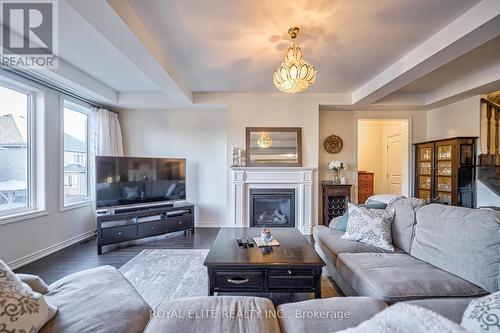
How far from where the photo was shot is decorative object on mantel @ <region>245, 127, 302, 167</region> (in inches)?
178

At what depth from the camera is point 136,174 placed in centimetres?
405

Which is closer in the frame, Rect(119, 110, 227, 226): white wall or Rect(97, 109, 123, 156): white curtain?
Rect(97, 109, 123, 156): white curtain

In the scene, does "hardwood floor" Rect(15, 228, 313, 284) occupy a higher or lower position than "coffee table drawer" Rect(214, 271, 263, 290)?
lower

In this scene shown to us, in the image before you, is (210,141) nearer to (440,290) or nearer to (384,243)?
(384,243)

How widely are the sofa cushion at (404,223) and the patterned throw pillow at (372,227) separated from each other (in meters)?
0.06

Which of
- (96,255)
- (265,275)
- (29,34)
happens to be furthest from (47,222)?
(265,275)

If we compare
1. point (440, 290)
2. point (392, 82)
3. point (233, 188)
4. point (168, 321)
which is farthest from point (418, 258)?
point (233, 188)

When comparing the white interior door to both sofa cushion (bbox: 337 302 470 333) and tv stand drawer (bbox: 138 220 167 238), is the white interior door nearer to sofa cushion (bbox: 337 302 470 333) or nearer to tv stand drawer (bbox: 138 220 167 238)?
tv stand drawer (bbox: 138 220 167 238)

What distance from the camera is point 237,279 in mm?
1902

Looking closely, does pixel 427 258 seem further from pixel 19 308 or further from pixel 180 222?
pixel 180 222

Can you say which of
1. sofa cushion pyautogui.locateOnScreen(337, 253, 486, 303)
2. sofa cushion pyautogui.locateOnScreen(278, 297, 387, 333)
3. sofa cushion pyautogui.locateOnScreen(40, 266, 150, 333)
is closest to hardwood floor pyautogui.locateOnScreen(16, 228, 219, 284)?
sofa cushion pyautogui.locateOnScreen(40, 266, 150, 333)

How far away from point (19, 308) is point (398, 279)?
2.19 metres

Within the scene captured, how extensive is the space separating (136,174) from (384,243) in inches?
146

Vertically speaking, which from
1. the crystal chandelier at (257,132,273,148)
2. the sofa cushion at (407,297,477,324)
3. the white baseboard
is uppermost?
the crystal chandelier at (257,132,273,148)
